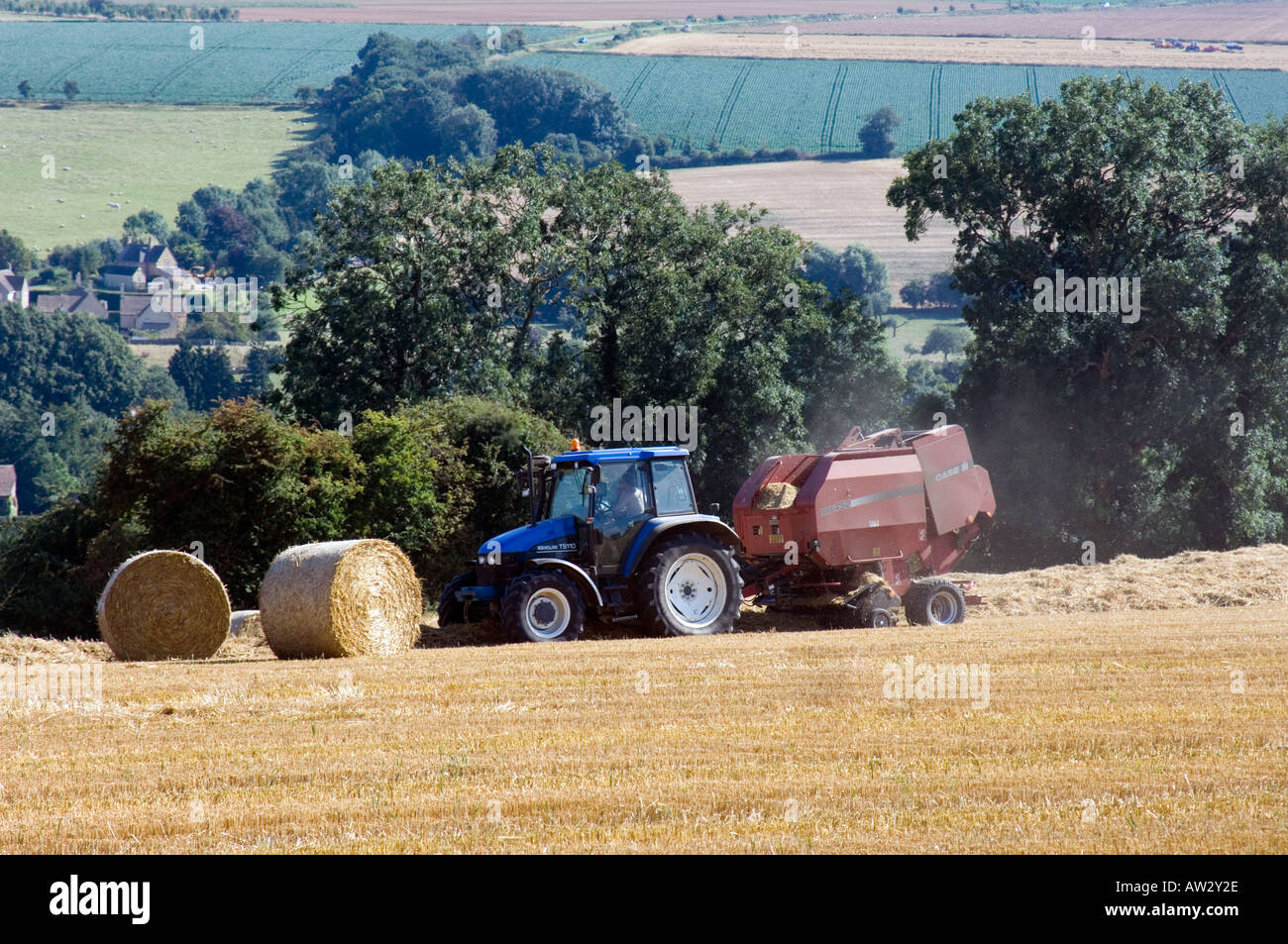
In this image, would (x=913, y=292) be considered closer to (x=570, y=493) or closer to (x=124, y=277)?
(x=124, y=277)

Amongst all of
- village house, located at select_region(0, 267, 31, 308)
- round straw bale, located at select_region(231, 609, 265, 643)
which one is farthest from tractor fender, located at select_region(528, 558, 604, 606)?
village house, located at select_region(0, 267, 31, 308)

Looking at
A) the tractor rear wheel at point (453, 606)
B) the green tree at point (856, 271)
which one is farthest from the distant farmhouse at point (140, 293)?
the tractor rear wheel at point (453, 606)

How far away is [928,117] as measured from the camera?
10175 cm

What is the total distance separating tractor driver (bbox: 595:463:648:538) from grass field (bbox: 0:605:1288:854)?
2404mm

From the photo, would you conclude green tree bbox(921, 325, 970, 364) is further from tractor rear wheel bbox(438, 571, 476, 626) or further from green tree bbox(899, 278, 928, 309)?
tractor rear wheel bbox(438, 571, 476, 626)

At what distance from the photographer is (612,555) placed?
16.9m

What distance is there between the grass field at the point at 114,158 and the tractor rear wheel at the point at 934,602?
11662 cm

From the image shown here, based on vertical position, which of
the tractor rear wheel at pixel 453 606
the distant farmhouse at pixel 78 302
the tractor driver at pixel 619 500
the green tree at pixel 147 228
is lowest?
the tractor rear wheel at pixel 453 606

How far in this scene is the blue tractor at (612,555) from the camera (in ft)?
54.5

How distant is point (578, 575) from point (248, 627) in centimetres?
454

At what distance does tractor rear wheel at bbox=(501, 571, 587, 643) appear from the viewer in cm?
1633

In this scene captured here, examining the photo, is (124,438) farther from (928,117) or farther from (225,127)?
(225,127)

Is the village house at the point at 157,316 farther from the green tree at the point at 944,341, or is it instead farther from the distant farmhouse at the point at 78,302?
the green tree at the point at 944,341

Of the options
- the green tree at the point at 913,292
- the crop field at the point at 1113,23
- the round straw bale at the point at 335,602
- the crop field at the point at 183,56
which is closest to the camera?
the round straw bale at the point at 335,602
